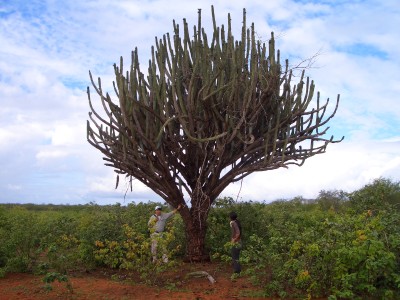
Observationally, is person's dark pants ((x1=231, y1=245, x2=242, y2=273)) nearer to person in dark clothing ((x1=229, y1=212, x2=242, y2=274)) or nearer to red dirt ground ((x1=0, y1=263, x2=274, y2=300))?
person in dark clothing ((x1=229, y1=212, x2=242, y2=274))

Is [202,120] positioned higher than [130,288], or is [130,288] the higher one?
[202,120]

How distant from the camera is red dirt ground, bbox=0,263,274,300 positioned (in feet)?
25.2

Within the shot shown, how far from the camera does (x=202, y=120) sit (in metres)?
9.68

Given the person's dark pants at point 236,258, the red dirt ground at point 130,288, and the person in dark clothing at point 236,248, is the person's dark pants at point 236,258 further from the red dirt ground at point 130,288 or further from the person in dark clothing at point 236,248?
the red dirt ground at point 130,288

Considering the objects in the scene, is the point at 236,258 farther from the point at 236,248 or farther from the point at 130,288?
the point at 130,288

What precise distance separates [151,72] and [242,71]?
1.86m

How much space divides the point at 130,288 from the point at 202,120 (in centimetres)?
346

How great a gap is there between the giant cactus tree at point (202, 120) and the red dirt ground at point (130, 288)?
162cm

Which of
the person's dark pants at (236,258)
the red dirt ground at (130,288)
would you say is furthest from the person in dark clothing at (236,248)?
the red dirt ground at (130,288)

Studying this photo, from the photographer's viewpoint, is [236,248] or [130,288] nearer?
[130,288]

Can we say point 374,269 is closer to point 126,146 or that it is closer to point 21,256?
point 126,146

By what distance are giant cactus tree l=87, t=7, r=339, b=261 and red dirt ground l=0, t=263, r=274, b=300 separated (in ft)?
5.31

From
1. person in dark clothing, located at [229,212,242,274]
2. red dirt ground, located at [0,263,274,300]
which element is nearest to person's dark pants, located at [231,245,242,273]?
person in dark clothing, located at [229,212,242,274]

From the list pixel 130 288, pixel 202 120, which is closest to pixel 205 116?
pixel 202 120
